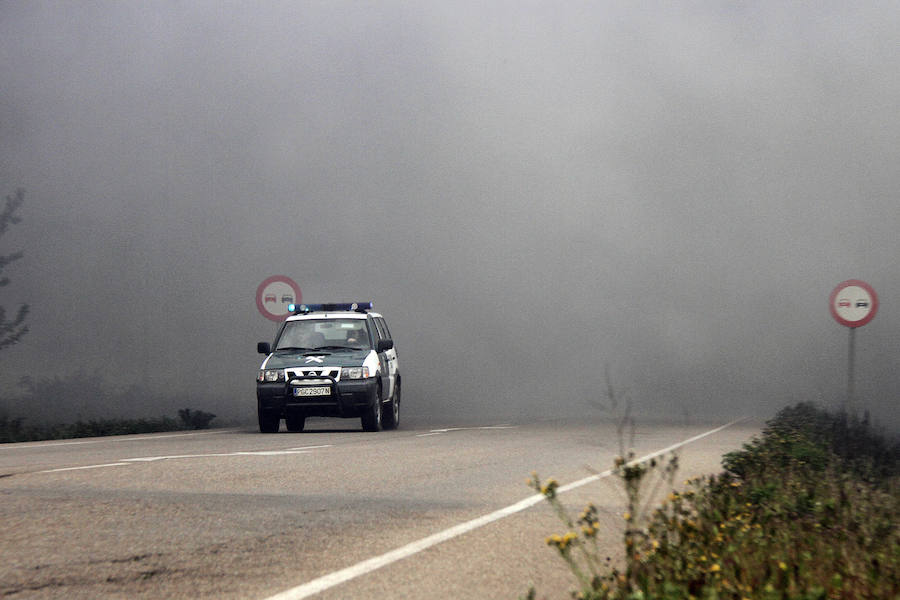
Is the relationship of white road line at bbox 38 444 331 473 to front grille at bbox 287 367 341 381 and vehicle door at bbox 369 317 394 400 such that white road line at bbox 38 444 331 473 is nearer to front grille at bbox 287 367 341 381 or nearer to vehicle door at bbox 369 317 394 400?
front grille at bbox 287 367 341 381

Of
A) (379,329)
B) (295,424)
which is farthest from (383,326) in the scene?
(295,424)

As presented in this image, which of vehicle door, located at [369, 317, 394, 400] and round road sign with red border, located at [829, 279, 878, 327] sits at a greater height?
round road sign with red border, located at [829, 279, 878, 327]

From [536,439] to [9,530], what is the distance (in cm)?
1133

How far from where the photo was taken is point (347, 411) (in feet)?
64.3

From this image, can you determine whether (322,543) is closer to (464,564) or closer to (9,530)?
(464,564)

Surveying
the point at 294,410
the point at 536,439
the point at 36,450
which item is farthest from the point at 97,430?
the point at 536,439

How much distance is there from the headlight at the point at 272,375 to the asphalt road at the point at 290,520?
415 centimetres

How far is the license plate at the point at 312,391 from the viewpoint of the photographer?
63.1 feet

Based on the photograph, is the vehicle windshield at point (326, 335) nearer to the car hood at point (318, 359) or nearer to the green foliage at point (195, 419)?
the car hood at point (318, 359)

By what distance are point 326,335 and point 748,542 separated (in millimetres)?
14527

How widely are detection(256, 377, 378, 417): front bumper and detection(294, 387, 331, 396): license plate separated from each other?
37 mm

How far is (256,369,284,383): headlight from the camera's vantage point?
1942 cm

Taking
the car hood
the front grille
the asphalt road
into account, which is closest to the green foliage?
the car hood

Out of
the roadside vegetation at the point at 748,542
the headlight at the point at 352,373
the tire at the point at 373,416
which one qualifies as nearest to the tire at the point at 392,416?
the tire at the point at 373,416
